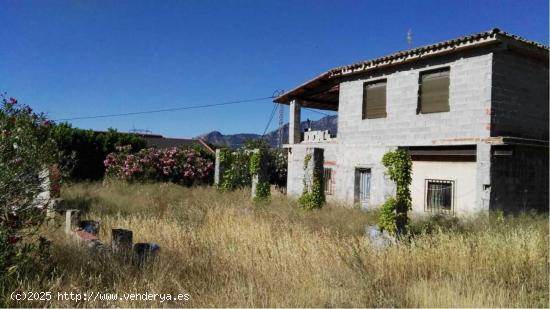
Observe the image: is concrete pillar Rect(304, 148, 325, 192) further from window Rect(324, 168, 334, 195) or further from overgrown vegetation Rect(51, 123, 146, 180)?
overgrown vegetation Rect(51, 123, 146, 180)

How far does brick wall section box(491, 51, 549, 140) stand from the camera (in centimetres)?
1226

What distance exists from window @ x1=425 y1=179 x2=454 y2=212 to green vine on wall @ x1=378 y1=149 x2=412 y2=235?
6114 millimetres

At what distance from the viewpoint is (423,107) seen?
1404 centimetres

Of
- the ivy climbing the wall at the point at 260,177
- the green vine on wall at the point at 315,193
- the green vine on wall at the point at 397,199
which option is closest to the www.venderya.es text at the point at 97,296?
the green vine on wall at the point at 397,199

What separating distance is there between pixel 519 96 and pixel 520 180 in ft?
8.27

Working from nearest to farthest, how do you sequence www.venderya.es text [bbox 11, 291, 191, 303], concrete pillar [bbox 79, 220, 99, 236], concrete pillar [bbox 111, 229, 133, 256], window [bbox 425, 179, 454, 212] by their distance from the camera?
www.venderya.es text [bbox 11, 291, 191, 303] < concrete pillar [bbox 111, 229, 133, 256] < concrete pillar [bbox 79, 220, 99, 236] < window [bbox 425, 179, 454, 212]

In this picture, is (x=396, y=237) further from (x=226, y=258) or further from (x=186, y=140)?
(x=186, y=140)

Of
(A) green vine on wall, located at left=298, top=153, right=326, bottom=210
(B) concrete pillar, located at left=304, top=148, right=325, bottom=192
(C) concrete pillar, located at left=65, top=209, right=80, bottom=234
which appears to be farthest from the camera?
(B) concrete pillar, located at left=304, top=148, right=325, bottom=192

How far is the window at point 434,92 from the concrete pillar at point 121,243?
10.6 metres

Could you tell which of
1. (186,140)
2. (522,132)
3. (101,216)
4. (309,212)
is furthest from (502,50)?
(186,140)

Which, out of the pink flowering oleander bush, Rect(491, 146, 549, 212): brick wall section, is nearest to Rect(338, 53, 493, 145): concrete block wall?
Rect(491, 146, 549, 212): brick wall section

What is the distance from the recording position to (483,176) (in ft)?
39.8

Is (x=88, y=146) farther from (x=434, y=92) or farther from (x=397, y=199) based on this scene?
(x=397, y=199)

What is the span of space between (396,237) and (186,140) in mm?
33904
